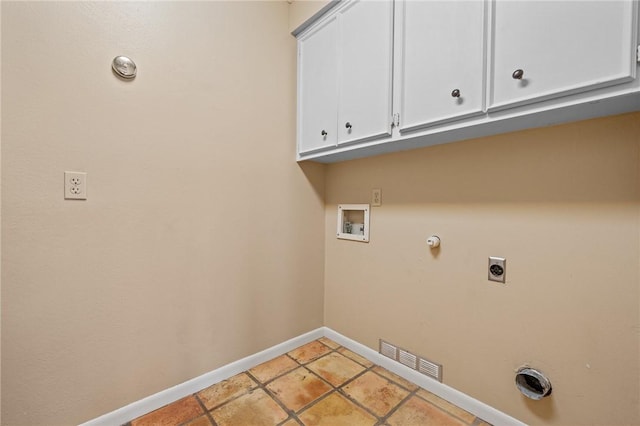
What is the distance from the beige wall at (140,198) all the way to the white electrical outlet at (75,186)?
25mm

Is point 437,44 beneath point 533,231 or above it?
above

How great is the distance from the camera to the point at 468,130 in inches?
47.1

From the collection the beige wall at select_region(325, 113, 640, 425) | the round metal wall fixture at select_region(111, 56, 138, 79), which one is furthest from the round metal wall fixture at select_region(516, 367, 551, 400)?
the round metal wall fixture at select_region(111, 56, 138, 79)

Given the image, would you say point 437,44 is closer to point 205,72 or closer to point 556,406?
point 205,72

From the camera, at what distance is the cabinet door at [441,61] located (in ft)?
3.56

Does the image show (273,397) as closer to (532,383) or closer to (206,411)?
(206,411)

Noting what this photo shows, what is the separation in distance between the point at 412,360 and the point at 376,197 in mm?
1047

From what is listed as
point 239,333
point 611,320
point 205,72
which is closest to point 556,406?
point 611,320

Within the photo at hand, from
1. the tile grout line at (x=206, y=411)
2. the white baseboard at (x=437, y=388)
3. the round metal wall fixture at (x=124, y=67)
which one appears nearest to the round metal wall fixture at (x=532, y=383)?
the white baseboard at (x=437, y=388)

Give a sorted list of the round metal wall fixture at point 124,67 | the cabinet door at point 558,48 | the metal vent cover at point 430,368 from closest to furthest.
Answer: the cabinet door at point 558,48 → the round metal wall fixture at point 124,67 → the metal vent cover at point 430,368

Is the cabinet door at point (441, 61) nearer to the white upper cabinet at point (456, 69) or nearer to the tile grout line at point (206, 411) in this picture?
the white upper cabinet at point (456, 69)

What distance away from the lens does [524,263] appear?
1206 mm

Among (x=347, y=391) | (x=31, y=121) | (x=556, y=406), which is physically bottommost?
(x=347, y=391)

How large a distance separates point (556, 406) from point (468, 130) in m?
1.27
